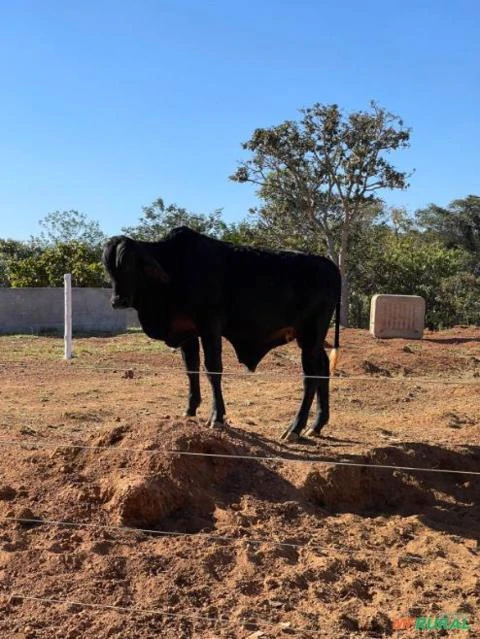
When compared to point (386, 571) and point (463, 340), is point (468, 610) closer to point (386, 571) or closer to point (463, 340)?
point (386, 571)

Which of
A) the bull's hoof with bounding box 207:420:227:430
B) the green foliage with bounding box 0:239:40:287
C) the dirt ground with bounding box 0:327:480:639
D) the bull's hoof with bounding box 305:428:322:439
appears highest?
the green foliage with bounding box 0:239:40:287

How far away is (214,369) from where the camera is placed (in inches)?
257

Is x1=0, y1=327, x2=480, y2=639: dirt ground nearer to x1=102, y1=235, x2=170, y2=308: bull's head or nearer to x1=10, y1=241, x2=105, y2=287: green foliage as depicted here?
x1=102, y1=235, x2=170, y2=308: bull's head

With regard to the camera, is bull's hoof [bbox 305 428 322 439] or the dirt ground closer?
the dirt ground

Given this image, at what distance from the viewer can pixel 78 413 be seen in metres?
8.20

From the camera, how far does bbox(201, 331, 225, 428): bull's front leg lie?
6430mm

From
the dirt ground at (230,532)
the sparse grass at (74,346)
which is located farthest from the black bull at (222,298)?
the sparse grass at (74,346)

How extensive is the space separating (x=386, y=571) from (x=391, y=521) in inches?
34.2

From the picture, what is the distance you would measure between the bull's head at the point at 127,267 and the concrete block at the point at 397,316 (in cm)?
1374

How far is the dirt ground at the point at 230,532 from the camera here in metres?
3.66

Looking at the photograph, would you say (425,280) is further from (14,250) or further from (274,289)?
(274,289)

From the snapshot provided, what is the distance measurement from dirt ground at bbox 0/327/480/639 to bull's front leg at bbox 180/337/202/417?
2.48 feet

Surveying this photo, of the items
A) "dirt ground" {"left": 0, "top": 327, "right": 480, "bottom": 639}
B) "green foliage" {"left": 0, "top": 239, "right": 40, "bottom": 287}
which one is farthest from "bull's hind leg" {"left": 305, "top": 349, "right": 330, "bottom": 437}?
"green foliage" {"left": 0, "top": 239, "right": 40, "bottom": 287}

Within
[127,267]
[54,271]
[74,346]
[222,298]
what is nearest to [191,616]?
[127,267]
